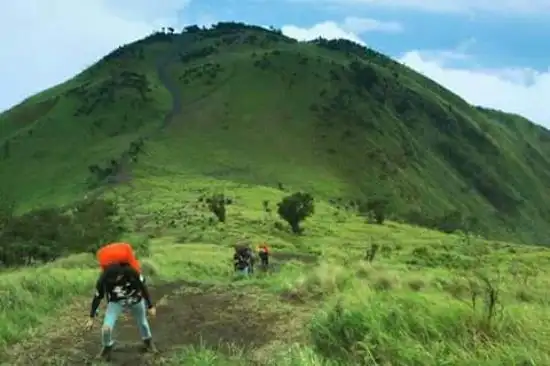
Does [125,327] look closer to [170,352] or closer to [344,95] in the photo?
[170,352]

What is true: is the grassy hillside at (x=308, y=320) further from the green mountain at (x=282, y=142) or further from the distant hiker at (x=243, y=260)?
the green mountain at (x=282, y=142)

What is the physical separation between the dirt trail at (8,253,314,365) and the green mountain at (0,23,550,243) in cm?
10005

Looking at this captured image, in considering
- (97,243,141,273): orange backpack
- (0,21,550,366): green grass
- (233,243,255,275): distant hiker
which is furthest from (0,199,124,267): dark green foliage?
(97,243,141,273): orange backpack

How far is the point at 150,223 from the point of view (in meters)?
72.2

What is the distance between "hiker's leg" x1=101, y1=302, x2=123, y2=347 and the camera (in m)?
11.4

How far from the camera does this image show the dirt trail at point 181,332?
37.8ft

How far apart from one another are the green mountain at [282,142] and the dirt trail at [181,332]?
328ft

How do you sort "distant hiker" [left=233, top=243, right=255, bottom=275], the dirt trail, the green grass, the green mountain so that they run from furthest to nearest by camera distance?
the green mountain
"distant hiker" [left=233, top=243, right=255, bottom=275]
the dirt trail
the green grass

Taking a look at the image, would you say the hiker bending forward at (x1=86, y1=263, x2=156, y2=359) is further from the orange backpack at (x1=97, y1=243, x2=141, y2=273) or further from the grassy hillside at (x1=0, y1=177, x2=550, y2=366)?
the grassy hillside at (x1=0, y1=177, x2=550, y2=366)

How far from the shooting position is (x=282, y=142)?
15575cm

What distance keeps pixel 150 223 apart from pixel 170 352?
6155 cm

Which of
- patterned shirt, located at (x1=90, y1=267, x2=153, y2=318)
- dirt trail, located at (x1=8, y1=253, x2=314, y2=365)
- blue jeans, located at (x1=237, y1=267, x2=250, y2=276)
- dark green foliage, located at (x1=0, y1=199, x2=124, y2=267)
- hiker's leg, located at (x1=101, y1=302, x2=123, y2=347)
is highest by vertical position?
patterned shirt, located at (x1=90, y1=267, x2=153, y2=318)

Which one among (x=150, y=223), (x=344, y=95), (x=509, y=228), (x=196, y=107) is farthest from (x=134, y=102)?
(x=150, y=223)

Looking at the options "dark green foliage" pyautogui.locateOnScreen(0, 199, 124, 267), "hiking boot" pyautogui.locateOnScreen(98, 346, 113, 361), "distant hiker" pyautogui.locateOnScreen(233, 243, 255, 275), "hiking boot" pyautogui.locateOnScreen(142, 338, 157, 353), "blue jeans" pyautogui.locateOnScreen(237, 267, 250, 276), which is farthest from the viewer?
"dark green foliage" pyautogui.locateOnScreen(0, 199, 124, 267)
